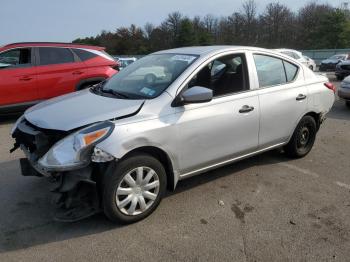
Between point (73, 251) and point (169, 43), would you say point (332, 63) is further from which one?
point (169, 43)

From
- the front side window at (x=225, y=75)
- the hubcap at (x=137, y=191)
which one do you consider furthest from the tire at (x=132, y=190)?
the front side window at (x=225, y=75)

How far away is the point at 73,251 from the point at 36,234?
19.7 inches

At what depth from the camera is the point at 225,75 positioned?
456cm

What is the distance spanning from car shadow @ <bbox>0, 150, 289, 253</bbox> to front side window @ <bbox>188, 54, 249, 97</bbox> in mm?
1171

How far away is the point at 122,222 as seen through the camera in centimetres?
367

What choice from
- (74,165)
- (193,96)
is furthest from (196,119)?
(74,165)

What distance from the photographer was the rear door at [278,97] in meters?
4.74

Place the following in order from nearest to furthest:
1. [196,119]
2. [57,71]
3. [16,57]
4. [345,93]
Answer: [196,119] < [16,57] < [57,71] < [345,93]

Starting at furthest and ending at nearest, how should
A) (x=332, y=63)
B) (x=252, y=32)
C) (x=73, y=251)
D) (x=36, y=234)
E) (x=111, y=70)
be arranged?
(x=252, y=32) → (x=332, y=63) → (x=111, y=70) → (x=36, y=234) → (x=73, y=251)

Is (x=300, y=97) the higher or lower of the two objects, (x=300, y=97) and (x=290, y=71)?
the lower

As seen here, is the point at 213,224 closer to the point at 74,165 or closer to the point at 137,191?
the point at 137,191

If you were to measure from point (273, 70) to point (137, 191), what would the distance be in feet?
8.20

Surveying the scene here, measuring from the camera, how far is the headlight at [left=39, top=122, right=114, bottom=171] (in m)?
3.35

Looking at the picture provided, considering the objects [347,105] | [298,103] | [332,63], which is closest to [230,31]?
[332,63]
